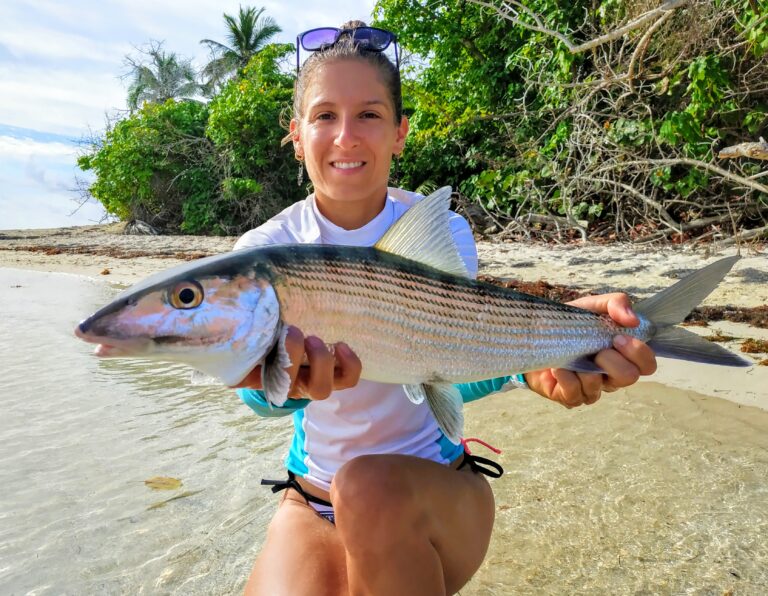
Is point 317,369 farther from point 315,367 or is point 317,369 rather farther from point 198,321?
point 198,321

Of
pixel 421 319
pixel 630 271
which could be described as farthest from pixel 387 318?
pixel 630 271

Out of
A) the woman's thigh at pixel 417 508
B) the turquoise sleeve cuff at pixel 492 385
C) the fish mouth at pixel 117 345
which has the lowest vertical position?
the woman's thigh at pixel 417 508

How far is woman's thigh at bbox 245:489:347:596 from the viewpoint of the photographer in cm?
213

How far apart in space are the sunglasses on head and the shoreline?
3315mm

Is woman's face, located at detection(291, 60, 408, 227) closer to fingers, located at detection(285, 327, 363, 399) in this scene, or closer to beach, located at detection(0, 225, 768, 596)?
fingers, located at detection(285, 327, 363, 399)

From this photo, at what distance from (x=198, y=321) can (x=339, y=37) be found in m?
1.72

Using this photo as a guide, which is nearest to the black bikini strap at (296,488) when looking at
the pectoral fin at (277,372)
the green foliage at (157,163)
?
the pectoral fin at (277,372)

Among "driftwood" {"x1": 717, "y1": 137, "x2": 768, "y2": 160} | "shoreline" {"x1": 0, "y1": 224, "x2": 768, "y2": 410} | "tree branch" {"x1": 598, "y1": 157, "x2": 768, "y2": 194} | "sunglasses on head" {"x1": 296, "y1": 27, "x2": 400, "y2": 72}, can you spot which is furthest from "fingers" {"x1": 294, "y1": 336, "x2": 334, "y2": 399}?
"tree branch" {"x1": 598, "y1": 157, "x2": 768, "y2": 194}

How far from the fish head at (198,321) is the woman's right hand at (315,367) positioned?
0.28 ft

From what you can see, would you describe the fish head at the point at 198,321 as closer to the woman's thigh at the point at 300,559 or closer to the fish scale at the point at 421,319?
the fish scale at the point at 421,319

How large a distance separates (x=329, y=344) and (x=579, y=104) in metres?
9.47

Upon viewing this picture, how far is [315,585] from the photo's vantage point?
2.13m

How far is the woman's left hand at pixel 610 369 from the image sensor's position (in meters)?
2.25

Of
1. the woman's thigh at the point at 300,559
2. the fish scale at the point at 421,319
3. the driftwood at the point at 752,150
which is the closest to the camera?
the fish scale at the point at 421,319
